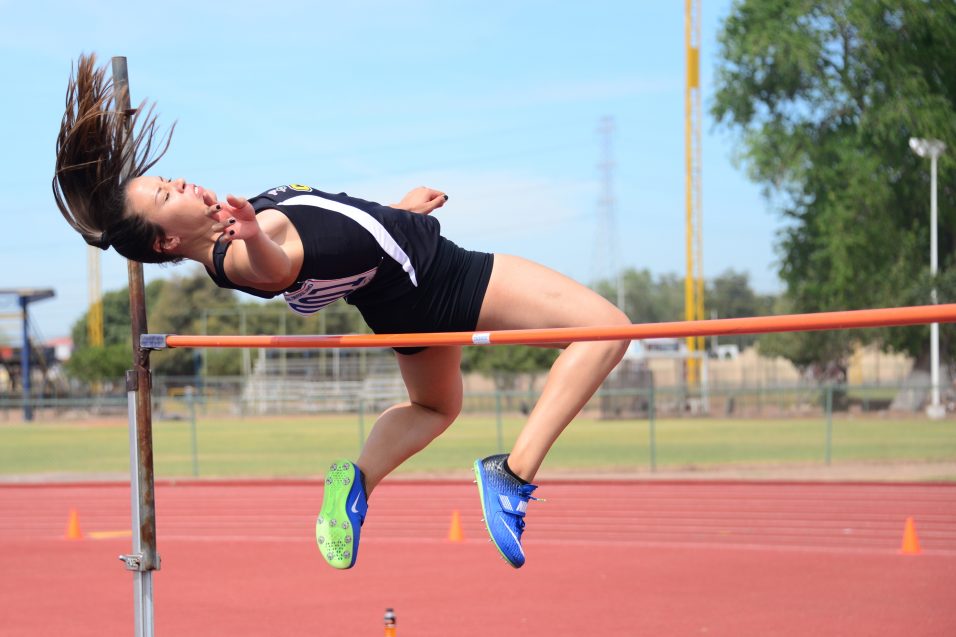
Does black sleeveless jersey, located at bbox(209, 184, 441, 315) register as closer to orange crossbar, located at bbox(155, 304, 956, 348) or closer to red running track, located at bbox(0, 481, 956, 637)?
orange crossbar, located at bbox(155, 304, 956, 348)

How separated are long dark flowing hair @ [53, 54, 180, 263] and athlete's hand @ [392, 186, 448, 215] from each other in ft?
2.37

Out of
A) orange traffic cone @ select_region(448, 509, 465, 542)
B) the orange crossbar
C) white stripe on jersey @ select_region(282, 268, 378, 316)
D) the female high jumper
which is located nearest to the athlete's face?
the female high jumper

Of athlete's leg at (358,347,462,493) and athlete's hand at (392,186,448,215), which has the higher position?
athlete's hand at (392,186,448,215)

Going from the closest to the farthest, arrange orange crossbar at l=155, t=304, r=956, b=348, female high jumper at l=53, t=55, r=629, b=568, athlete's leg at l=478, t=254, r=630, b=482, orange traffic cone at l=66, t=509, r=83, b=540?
orange crossbar at l=155, t=304, r=956, b=348 → female high jumper at l=53, t=55, r=629, b=568 → athlete's leg at l=478, t=254, r=630, b=482 → orange traffic cone at l=66, t=509, r=83, b=540

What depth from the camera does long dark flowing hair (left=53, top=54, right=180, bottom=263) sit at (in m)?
3.04

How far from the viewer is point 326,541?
3443 mm

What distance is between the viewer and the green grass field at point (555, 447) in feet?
56.3

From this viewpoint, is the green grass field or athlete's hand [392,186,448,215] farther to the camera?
the green grass field

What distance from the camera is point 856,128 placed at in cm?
2766

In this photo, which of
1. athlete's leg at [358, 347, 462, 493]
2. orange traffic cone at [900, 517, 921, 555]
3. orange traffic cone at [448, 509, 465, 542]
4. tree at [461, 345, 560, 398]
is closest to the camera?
athlete's leg at [358, 347, 462, 493]

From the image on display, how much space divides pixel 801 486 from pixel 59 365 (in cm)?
4470

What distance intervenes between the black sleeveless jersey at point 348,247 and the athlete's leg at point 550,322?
239mm

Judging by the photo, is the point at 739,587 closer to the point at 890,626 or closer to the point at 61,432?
the point at 890,626

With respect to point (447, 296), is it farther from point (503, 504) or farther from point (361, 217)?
point (503, 504)
